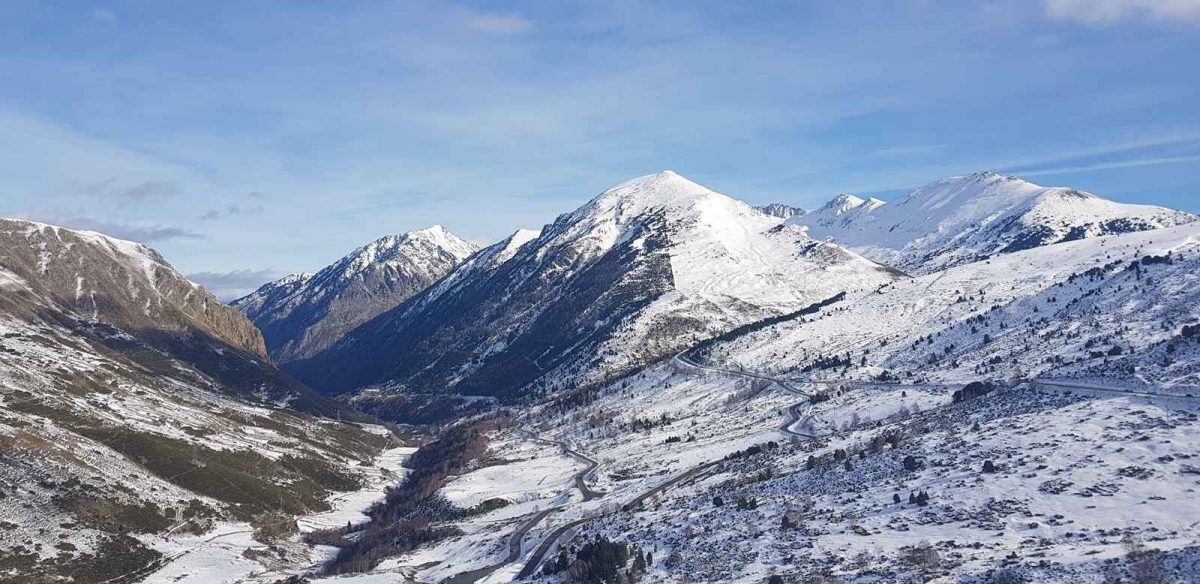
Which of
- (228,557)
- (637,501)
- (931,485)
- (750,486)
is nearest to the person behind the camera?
(931,485)

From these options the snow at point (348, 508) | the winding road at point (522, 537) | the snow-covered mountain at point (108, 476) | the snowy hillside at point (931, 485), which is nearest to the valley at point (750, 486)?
the snowy hillside at point (931, 485)

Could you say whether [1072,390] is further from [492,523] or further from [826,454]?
[492,523]

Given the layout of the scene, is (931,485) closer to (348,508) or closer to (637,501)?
(637,501)

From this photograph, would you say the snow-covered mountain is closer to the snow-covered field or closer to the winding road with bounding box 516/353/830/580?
the snow-covered field

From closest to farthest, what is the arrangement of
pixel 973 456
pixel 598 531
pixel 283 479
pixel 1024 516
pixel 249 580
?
pixel 1024 516 < pixel 973 456 < pixel 598 531 < pixel 249 580 < pixel 283 479

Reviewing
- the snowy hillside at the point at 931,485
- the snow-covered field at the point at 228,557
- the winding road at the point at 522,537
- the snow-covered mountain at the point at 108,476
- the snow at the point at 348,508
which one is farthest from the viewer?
the snow at the point at 348,508

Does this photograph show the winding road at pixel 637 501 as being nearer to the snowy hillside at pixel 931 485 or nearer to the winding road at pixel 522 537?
the winding road at pixel 522 537

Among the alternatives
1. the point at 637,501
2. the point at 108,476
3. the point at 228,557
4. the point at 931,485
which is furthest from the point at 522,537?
the point at 108,476

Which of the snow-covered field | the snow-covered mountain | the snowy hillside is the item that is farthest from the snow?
the snowy hillside

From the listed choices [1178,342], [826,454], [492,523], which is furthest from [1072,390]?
[492,523]

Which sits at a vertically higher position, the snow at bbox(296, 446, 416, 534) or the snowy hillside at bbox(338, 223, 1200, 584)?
the snowy hillside at bbox(338, 223, 1200, 584)

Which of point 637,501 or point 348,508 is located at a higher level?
point 637,501
